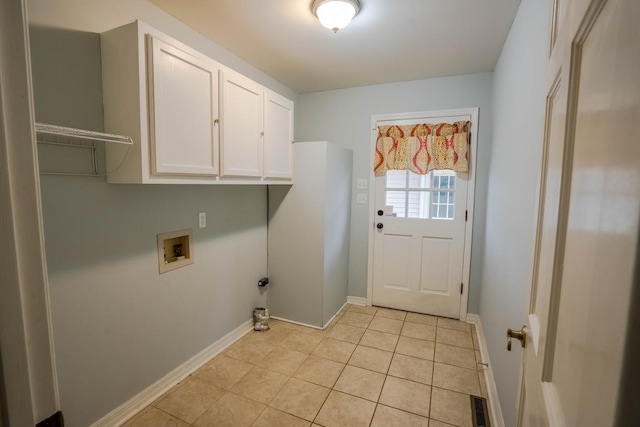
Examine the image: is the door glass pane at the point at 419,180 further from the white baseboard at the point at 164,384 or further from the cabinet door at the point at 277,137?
the white baseboard at the point at 164,384

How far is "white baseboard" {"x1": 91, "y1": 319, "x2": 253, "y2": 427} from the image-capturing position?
5.56 feet

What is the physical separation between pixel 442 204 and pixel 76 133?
9.73 ft

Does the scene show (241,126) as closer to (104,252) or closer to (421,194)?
(104,252)

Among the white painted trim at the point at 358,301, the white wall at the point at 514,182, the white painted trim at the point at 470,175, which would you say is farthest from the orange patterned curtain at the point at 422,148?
the white painted trim at the point at 358,301

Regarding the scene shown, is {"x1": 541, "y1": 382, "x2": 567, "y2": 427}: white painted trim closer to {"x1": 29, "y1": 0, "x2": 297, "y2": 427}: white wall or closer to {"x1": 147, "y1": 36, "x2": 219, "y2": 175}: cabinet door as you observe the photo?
{"x1": 147, "y1": 36, "x2": 219, "y2": 175}: cabinet door

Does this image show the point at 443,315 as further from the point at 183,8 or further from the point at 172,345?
the point at 183,8

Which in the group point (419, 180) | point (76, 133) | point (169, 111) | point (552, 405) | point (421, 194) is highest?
point (169, 111)

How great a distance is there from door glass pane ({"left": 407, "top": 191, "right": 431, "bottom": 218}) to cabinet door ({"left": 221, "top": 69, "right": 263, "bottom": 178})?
5.61 feet

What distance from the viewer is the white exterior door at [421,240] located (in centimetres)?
303

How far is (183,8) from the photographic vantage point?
1849mm

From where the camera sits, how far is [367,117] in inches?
128

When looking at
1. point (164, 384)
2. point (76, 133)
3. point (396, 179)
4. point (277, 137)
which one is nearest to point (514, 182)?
point (396, 179)

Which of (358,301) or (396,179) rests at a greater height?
(396,179)

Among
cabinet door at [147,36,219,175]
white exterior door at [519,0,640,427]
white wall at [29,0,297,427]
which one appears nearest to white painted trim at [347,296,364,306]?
white wall at [29,0,297,427]
